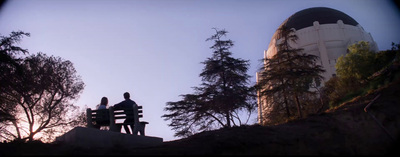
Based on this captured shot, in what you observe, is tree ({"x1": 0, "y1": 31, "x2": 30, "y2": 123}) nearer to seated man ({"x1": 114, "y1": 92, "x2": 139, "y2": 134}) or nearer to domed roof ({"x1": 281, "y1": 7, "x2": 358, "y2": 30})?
seated man ({"x1": 114, "y1": 92, "x2": 139, "y2": 134})

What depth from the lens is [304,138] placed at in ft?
20.2

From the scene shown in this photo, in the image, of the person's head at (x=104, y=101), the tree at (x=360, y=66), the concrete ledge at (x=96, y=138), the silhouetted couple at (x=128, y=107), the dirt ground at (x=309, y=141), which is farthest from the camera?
the tree at (x=360, y=66)

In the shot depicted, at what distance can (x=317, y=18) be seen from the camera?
37062 mm

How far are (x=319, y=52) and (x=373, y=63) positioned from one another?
17709 mm

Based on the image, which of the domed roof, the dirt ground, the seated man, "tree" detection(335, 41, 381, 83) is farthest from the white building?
the seated man

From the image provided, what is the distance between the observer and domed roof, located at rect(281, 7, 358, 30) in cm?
3678

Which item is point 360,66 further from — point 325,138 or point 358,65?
point 325,138

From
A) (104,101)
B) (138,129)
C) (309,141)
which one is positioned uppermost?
(104,101)

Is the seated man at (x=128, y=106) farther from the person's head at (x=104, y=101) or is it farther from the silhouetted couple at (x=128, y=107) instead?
the person's head at (x=104, y=101)

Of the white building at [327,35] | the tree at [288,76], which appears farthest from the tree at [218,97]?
the white building at [327,35]

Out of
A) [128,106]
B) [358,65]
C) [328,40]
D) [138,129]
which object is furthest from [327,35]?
[138,129]

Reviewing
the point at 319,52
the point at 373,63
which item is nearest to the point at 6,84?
the point at 373,63

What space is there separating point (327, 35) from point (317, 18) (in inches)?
124

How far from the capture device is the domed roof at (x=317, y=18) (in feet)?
121
